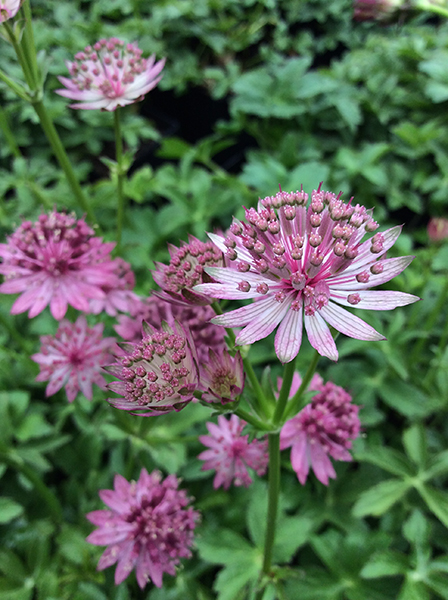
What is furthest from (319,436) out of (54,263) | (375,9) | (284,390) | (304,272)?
(375,9)

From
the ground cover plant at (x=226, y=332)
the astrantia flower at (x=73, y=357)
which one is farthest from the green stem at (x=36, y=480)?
the astrantia flower at (x=73, y=357)

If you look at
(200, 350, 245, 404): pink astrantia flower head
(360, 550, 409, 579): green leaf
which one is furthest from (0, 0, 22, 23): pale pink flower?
(360, 550, 409, 579): green leaf

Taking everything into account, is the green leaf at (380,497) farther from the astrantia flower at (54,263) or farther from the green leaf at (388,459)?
the astrantia flower at (54,263)

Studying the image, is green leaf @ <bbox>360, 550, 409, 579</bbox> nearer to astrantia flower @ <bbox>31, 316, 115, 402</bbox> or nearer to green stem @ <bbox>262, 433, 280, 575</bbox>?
green stem @ <bbox>262, 433, 280, 575</bbox>

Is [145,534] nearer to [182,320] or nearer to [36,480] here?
[182,320]

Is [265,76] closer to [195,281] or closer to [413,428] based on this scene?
[413,428]
